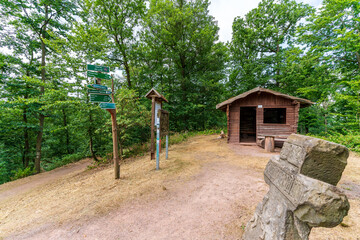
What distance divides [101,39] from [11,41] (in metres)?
7.47

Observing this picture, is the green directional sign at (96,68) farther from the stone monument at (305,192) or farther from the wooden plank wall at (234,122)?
the wooden plank wall at (234,122)

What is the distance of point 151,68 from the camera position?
14312 millimetres

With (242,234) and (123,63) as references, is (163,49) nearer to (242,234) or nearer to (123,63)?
(123,63)

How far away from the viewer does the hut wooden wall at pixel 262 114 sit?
8055 millimetres

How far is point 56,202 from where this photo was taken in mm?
3492

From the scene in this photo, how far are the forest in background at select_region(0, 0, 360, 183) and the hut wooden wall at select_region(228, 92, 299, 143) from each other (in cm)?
243

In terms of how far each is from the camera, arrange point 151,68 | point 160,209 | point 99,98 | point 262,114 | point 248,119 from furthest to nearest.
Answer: point 151,68 → point 248,119 → point 262,114 → point 99,98 → point 160,209

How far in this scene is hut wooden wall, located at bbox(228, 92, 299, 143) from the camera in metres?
8.05

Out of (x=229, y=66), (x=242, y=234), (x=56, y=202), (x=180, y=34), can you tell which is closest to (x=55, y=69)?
(x=56, y=202)

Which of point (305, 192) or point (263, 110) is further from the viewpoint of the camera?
point (263, 110)

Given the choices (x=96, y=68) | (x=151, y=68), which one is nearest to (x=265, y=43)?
(x=151, y=68)

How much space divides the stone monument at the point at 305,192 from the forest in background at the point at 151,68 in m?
6.27

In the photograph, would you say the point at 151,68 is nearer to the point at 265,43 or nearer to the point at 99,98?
the point at 99,98

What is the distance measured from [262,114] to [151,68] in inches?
464
